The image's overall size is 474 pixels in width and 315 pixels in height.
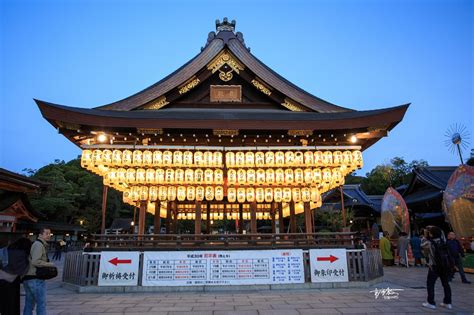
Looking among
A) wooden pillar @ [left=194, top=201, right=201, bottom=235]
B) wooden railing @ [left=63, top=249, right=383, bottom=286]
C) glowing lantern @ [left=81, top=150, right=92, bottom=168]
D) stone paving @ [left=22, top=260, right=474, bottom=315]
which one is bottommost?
stone paving @ [left=22, top=260, right=474, bottom=315]

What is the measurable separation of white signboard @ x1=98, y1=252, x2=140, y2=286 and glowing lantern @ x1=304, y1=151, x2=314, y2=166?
712 cm

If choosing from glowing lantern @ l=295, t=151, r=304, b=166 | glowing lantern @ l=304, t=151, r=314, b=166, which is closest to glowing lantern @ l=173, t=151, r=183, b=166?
glowing lantern @ l=295, t=151, r=304, b=166

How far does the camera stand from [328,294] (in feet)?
30.2

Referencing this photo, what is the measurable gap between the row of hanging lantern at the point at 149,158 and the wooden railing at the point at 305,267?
346 centimetres

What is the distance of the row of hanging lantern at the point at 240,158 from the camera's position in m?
12.0

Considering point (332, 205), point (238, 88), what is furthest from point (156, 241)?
point (332, 205)

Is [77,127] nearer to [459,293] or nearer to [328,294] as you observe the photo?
[328,294]

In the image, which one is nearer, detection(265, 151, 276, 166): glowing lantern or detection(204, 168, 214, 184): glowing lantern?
detection(265, 151, 276, 166): glowing lantern

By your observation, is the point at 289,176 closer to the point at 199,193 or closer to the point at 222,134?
the point at 222,134

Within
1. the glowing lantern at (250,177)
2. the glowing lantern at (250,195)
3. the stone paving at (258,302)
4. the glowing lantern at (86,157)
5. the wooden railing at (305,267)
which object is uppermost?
the glowing lantern at (86,157)

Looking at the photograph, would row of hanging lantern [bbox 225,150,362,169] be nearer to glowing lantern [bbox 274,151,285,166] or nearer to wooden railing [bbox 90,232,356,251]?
glowing lantern [bbox 274,151,285,166]

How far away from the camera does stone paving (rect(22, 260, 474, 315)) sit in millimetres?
7164

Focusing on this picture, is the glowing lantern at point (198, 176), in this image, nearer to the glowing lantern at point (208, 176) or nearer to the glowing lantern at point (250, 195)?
the glowing lantern at point (208, 176)

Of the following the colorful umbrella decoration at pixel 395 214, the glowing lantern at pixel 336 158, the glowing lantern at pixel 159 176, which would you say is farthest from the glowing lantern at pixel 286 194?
the colorful umbrella decoration at pixel 395 214
